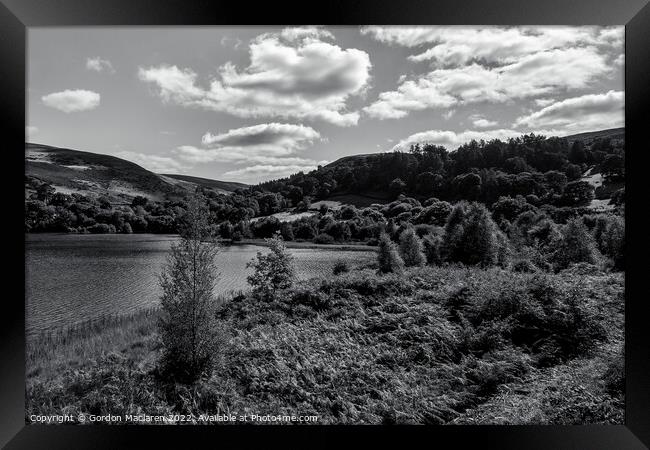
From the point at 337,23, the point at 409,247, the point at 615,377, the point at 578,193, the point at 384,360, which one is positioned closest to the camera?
the point at 337,23

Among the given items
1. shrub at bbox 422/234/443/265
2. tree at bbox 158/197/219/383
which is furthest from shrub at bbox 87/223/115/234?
shrub at bbox 422/234/443/265

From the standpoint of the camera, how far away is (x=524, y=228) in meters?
7.68

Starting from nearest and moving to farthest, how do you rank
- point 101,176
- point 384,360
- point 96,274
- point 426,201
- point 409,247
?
point 384,360 < point 96,274 < point 101,176 < point 426,201 < point 409,247

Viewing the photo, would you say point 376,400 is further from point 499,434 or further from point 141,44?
point 141,44

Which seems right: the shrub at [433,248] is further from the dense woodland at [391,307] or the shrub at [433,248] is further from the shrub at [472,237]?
the shrub at [472,237]

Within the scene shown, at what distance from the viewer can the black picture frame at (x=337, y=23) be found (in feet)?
14.2

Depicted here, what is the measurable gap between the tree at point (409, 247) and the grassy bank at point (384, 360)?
1.07 m

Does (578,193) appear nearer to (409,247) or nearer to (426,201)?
(426,201)

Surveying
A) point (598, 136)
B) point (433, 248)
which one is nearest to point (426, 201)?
point (433, 248)

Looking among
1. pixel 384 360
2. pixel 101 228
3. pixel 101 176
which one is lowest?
pixel 384 360

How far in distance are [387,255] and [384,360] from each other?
261 cm

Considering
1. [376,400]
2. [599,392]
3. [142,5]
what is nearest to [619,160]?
[599,392]

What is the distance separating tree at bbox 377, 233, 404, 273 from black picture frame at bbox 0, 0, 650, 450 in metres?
3.62

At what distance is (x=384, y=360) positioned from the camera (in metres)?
5.88
